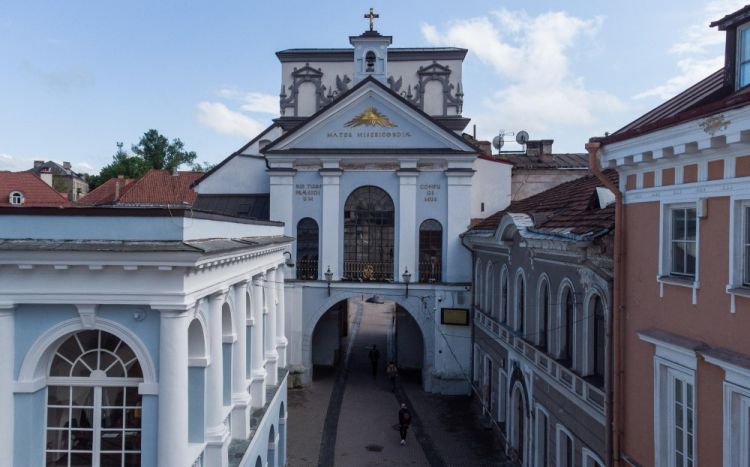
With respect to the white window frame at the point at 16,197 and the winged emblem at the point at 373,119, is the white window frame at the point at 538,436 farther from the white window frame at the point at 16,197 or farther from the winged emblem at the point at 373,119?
the white window frame at the point at 16,197

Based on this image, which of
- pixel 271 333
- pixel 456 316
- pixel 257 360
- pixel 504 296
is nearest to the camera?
pixel 257 360

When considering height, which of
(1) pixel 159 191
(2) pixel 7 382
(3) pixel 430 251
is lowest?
(2) pixel 7 382

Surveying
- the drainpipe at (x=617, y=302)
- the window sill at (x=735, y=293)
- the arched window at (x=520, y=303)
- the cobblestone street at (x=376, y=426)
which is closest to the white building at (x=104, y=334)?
the drainpipe at (x=617, y=302)

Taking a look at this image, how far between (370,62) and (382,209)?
6.64 m

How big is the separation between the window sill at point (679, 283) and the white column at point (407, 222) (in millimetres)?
16221

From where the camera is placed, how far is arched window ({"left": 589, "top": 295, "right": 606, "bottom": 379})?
1109cm

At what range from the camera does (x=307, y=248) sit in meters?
25.0

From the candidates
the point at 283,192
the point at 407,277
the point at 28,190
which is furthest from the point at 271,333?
the point at 28,190

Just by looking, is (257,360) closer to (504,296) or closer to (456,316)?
(504,296)

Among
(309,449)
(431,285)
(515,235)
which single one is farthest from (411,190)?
(309,449)

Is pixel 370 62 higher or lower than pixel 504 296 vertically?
higher

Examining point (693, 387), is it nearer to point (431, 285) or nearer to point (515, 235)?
point (515, 235)

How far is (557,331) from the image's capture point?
13109 mm

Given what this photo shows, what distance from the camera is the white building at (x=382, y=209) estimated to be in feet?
79.1
